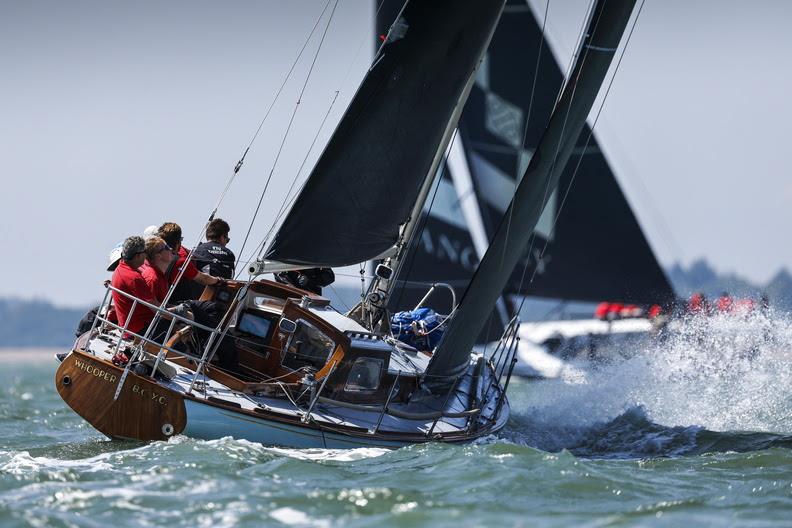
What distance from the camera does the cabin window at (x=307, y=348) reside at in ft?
30.1

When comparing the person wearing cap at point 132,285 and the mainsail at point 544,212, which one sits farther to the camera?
the mainsail at point 544,212

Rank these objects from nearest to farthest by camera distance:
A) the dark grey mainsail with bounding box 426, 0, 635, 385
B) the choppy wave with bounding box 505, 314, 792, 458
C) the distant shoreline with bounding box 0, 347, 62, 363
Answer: the dark grey mainsail with bounding box 426, 0, 635, 385, the choppy wave with bounding box 505, 314, 792, 458, the distant shoreline with bounding box 0, 347, 62, 363

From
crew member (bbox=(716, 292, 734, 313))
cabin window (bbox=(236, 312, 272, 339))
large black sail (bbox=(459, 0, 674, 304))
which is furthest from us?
large black sail (bbox=(459, 0, 674, 304))

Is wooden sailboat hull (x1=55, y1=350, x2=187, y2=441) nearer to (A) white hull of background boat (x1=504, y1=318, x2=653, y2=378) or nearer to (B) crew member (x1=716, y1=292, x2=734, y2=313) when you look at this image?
(B) crew member (x1=716, y1=292, x2=734, y2=313)

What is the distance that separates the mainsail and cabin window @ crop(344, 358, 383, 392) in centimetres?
1120

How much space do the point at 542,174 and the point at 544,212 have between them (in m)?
10.3

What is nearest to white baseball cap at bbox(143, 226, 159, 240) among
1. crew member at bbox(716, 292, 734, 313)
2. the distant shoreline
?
crew member at bbox(716, 292, 734, 313)

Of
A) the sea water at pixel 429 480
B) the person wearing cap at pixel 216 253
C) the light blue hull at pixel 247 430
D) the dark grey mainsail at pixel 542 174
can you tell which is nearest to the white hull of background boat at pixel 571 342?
the sea water at pixel 429 480

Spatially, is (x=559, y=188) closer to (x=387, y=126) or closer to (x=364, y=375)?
(x=387, y=126)

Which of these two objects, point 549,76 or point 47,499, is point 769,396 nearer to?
point 549,76

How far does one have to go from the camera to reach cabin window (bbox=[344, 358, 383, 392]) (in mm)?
9125

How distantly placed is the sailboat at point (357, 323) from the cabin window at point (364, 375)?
0.05ft

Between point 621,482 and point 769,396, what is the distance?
22.3 ft

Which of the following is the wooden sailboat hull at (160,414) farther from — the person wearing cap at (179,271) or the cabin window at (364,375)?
the person wearing cap at (179,271)
